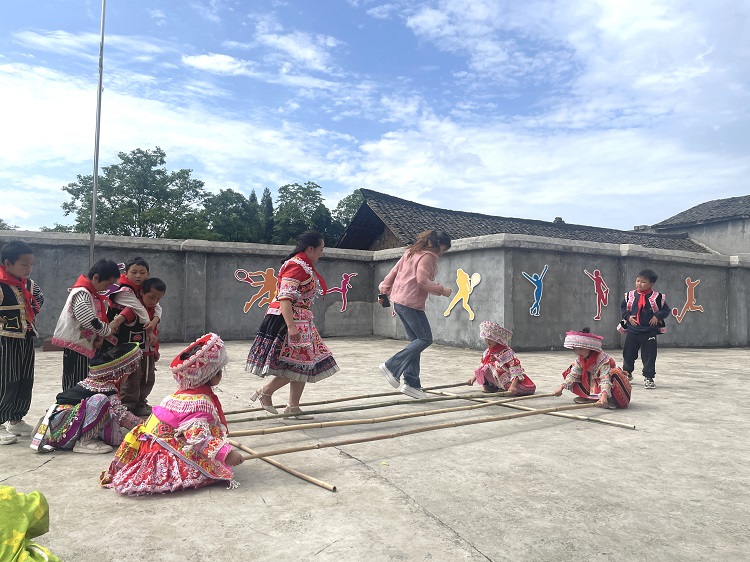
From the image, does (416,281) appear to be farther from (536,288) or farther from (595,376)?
(536,288)

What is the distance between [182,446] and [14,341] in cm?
179

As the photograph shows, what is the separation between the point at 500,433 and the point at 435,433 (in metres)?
0.49

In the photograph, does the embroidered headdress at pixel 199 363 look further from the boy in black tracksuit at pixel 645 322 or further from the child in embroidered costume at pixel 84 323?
the boy in black tracksuit at pixel 645 322

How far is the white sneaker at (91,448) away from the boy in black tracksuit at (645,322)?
5685 mm

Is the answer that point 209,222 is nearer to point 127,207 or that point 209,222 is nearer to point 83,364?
point 127,207

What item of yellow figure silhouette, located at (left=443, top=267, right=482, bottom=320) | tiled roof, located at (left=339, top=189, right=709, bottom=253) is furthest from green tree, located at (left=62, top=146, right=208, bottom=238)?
yellow figure silhouette, located at (left=443, top=267, right=482, bottom=320)

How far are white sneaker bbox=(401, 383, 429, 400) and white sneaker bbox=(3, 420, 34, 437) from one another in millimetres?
3123

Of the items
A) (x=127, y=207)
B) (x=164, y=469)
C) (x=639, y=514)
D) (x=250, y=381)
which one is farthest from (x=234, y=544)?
(x=127, y=207)

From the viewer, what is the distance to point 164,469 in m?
2.84

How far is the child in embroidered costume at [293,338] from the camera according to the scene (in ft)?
14.2

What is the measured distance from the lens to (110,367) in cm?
389

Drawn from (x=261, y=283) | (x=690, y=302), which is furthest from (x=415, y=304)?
(x=690, y=302)

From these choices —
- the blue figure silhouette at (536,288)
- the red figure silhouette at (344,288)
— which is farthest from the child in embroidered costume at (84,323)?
the red figure silhouette at (344,288)

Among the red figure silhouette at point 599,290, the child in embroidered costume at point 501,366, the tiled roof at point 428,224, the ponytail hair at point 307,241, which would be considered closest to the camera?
the ponytail hair at point 307,241
